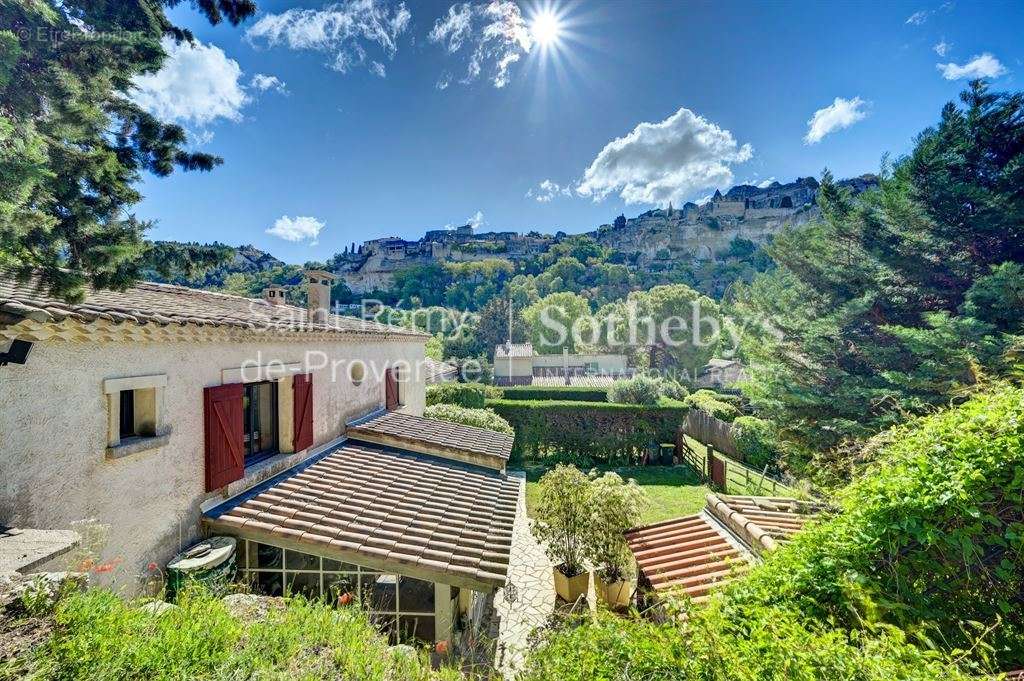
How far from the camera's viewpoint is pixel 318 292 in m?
10.4

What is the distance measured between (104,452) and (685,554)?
7.71 meters

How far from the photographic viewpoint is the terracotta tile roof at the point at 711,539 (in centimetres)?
520

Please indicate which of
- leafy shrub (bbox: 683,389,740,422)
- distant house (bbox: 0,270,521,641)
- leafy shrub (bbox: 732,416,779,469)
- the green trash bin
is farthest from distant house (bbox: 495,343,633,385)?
the green trash bin

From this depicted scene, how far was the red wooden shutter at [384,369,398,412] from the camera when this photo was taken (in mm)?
11992

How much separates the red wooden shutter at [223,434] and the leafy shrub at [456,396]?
41.8 ft

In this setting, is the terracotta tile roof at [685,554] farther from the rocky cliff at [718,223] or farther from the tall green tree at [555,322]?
the rocky cliff at [718,223]

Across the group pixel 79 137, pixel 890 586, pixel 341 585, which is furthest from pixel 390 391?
pixel 890 586

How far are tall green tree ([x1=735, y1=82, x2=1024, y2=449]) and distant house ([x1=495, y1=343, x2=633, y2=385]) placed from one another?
68.3ft

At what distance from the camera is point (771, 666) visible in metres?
2.14

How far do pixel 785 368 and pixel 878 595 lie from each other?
11.5 m

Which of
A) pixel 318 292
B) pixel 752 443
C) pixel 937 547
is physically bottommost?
pixel 752 443

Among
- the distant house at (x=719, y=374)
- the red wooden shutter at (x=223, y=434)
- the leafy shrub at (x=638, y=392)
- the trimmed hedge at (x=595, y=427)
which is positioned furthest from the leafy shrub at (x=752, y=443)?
the distant house at (x=719, y=374)

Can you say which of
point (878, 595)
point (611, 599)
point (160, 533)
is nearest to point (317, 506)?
point (160, 533)

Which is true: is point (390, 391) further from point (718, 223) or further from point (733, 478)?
point (718, 223)
